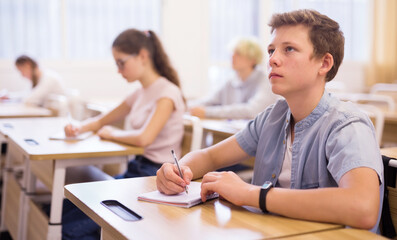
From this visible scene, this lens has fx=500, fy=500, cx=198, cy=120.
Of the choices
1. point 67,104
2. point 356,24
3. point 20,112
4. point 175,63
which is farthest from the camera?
point 356,24

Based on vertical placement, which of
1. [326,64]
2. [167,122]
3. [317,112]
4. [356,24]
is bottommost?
[167,122]

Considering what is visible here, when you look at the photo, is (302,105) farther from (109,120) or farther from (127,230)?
(109,120)

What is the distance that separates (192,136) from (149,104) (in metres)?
0.30

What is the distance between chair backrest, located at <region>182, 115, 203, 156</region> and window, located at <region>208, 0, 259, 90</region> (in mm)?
3664

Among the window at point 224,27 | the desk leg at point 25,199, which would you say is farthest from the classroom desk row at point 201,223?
the window at point 224,27

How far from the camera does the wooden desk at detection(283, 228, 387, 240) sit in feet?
3.36

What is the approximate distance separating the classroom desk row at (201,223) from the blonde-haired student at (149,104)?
1.11 m

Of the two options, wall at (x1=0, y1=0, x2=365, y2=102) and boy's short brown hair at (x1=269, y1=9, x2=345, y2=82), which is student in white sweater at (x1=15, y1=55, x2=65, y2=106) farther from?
boy's short brown hair at (x1=269, y1=9, x2=345, y2=82)

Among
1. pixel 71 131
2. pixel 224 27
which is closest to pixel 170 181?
pixel 71 131

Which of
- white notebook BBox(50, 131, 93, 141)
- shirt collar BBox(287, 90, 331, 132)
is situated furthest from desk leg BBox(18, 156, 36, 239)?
shirt collar BBox(287, 90, 331, 132)

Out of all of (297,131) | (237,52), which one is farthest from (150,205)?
(237,52)

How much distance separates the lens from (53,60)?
5.54m

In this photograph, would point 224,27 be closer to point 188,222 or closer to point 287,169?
point 287,169

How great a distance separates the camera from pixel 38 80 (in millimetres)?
5195
